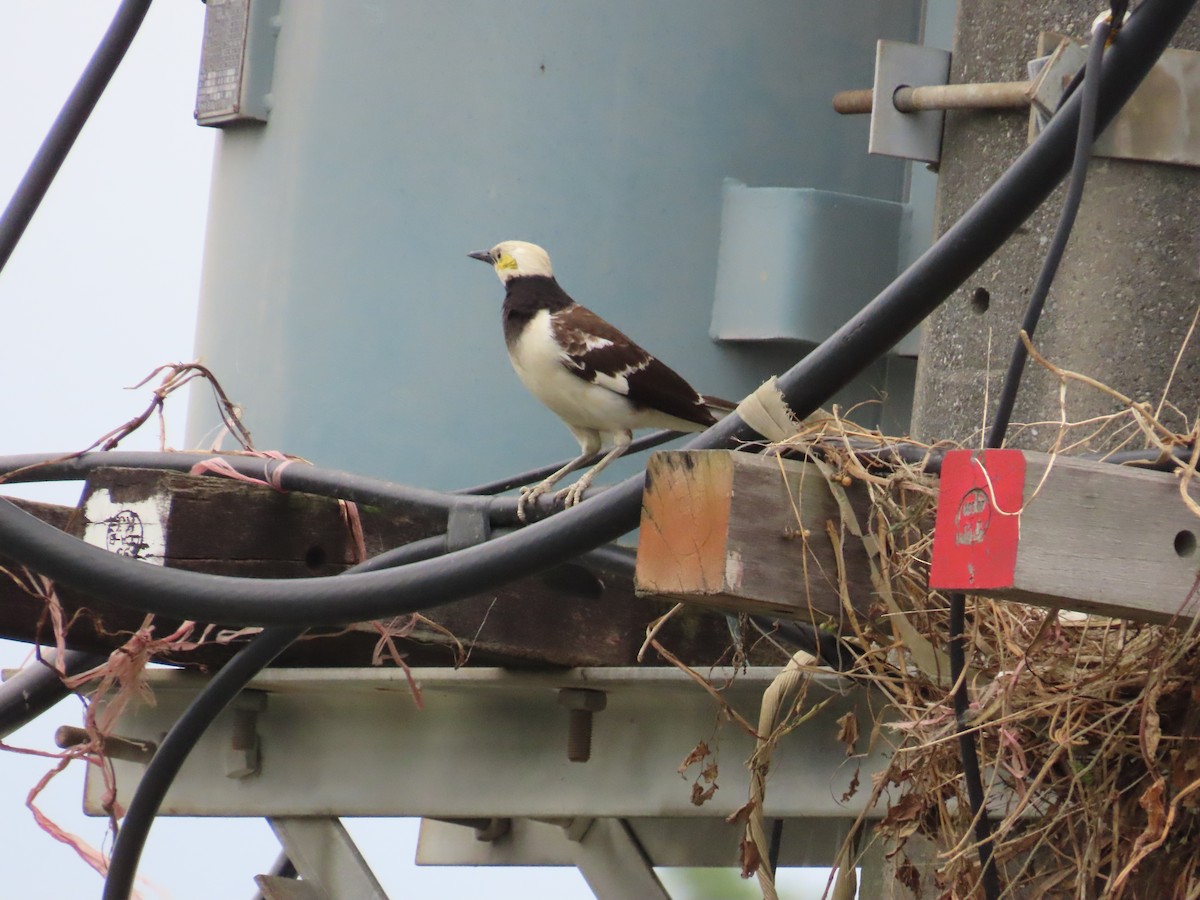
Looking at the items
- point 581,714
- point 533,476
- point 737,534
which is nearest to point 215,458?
point 533,476

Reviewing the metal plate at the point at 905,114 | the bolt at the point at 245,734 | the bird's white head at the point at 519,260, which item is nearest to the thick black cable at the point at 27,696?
the bolt at the point at 245,734

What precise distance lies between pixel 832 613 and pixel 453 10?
117 inches

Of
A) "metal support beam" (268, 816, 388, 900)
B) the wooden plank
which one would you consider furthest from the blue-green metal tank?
the wooden plank

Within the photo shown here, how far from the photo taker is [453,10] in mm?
4812

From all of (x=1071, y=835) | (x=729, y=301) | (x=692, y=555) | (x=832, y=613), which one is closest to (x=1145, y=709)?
(x=1071, y=835)

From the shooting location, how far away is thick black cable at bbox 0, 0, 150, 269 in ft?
6.39

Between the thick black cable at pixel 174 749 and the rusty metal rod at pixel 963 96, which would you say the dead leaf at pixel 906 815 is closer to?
the thick black cable at pixel 174 749

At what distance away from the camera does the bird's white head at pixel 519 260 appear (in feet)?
14.7

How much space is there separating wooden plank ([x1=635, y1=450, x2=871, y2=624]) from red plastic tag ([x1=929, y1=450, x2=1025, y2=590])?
0.27 meters

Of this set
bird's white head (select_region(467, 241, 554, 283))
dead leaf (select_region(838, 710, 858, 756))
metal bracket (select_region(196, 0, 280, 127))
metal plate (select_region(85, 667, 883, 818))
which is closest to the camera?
dead leaf (select_region(838, 710, 858, 756))

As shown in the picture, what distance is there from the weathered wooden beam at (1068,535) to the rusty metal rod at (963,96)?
2.11 m

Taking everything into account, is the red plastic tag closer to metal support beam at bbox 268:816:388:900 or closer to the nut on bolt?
the nut on bolt

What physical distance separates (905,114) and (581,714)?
1.66 metres

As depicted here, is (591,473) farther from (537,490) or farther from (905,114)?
(905,114)
